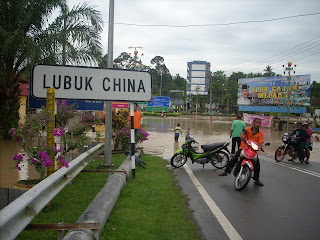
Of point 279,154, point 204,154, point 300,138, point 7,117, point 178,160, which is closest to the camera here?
point 204,154

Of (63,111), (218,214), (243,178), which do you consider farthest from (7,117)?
(218,214)

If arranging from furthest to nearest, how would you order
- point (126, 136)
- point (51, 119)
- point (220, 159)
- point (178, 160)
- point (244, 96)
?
1. point (244, 96)
2. point (126, 136)
3. point (178, 160)
4. point (220, 159)
5. point (51, 119)

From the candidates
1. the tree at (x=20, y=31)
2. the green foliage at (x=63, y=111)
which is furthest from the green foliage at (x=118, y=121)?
the tree at (x=20, y=31)

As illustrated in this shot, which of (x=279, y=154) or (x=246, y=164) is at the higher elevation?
(x=246, y=164)

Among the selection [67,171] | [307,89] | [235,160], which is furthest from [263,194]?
[307,89]

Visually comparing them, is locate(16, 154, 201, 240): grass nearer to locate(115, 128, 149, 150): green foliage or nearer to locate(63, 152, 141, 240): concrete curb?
locate(63, 152, 141, 240): concrete curb

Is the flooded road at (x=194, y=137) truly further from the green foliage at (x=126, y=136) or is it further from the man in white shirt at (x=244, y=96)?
the man in white shirt at (x=244, y=96)

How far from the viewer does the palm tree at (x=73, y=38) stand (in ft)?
38.1

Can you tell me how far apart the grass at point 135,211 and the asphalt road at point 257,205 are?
302 millimetres

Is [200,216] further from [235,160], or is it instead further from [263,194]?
[235,160]

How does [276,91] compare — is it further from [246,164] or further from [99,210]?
[99,210]

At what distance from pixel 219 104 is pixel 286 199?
3385 inches

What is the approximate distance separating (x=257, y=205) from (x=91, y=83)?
4010mm

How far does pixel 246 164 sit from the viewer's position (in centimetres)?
713
